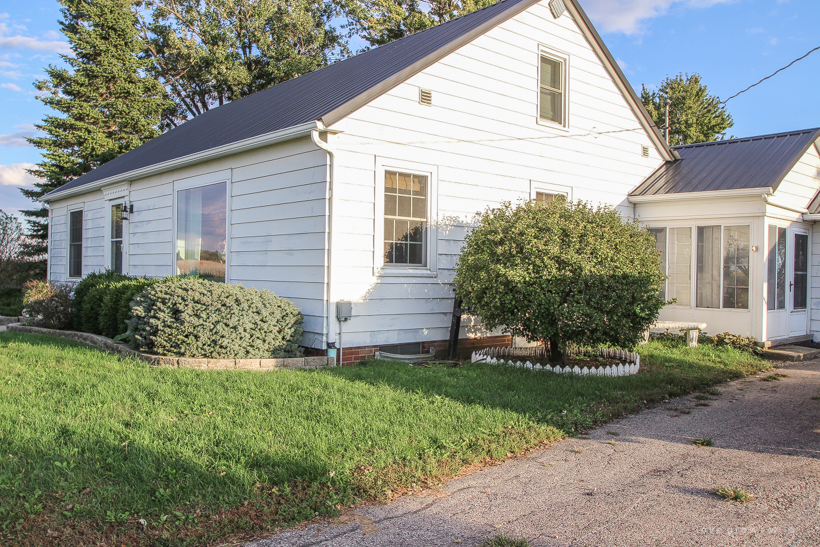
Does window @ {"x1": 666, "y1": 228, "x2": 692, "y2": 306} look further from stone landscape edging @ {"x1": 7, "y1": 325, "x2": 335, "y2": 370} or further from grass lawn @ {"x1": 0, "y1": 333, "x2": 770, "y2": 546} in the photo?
stone landscape edging @ {"x1": 7, "y1": 325, "x2": 335, "y2": 370}

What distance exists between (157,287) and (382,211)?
3233 mm

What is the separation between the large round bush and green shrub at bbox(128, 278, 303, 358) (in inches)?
107

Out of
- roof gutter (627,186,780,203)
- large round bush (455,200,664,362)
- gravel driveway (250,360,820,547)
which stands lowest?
gravel driveway (250,360,820,547)

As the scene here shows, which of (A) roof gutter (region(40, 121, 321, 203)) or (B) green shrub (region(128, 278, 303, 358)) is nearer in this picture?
(B) green shrub (region(128, 278, 303, 358))

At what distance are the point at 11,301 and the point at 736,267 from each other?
19495mm

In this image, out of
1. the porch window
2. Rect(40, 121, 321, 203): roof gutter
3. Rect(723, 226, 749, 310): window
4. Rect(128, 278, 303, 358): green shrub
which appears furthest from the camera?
the porch window

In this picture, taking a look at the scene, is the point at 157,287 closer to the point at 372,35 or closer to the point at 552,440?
the point at 552,440

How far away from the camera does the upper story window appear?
11648mm

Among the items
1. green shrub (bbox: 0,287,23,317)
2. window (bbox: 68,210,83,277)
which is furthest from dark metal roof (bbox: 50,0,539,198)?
green shrub (bbox: 0,287,23,317)

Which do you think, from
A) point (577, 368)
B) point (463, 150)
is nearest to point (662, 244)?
point (463, 150)

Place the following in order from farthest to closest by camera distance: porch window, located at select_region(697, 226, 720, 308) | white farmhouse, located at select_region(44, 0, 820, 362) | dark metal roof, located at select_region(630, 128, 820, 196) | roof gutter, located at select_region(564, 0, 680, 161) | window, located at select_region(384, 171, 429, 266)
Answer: roof gutter, located at select_region(564, 0, 680, 161) < porch window, located at select_region(697, 226, 720, 308) < dark metal roof, located at select_region(630, 128, 820, 196) < window, located at select_region(384, 171, 429, 266) < white farmhouse, located at select_region(44, 0, 820, 362)

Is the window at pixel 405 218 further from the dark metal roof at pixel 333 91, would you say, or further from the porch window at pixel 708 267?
the porch window at pixel 708 267

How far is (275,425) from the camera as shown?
5219mm

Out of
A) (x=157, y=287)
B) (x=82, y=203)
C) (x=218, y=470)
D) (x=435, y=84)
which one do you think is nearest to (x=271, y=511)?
(x=218, y=470)
